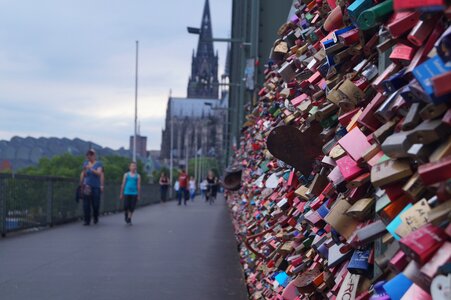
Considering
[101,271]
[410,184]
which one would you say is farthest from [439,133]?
[101,271]

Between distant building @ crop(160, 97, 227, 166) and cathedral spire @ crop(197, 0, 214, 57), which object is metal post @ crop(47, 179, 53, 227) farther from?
distant building @ crop(160, 97, 227, 166)

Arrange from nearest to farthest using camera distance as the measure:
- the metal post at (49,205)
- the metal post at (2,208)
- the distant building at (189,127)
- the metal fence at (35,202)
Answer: the metal post at (2,208)
the metal fence at (35,202)
the metal post at (49,205)
the distant building at (189,127)

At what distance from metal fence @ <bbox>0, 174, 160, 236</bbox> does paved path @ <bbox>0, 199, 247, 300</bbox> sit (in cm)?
42

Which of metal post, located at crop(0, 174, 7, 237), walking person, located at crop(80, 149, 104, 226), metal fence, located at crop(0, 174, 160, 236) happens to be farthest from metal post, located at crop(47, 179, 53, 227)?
metal post, located at crop(0, 174, 7, 237)

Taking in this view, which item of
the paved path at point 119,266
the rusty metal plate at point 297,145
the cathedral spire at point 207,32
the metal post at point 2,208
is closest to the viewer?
the rusty metal plate at point 297,145

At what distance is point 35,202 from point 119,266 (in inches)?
268

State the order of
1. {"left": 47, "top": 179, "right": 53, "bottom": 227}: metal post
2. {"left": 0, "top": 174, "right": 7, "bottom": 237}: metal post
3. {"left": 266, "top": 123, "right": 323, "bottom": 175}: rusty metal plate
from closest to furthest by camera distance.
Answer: {"left": 266, "top": 123, "right": 323, "bottom": 175}: rusty metal plate, {"left": 0, "top": 174, "right": 7, "bottom": 237}: metal post, {"left": 47, "top": 179, "right": 53, "bottom": 227}: metal post

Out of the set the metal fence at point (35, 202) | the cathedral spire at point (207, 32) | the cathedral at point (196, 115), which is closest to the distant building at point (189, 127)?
the cathedral at point (196, 115)

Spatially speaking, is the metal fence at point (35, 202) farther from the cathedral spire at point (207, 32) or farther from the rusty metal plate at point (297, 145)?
the cathedral spire at point (207, 32)

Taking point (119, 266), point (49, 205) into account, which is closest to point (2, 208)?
point (49, 205)

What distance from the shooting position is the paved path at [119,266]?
671 centimetres

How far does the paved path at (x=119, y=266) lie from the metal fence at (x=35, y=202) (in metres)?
0.42

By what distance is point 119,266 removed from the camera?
27.9 ft

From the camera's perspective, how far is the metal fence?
12852 millimetres
